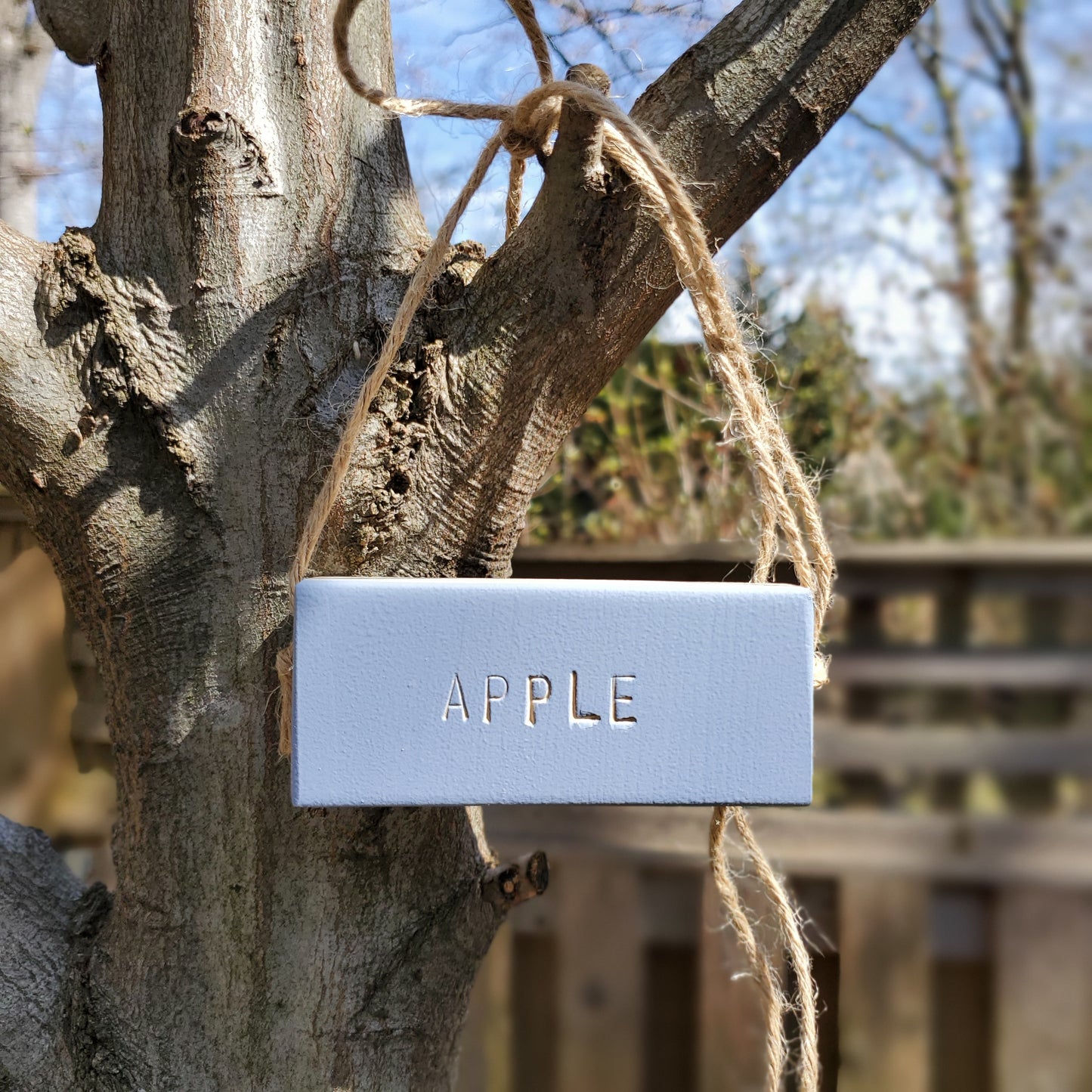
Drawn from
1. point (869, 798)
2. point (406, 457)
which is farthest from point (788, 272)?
point (406, 457)

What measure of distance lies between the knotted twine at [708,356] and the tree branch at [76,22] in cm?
29

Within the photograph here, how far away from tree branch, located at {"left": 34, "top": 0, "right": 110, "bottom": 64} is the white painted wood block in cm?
58

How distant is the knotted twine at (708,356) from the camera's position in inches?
23.3

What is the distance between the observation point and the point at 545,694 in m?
0.60

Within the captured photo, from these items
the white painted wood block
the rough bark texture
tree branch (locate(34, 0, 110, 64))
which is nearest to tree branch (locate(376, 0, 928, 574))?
the rough bark texture

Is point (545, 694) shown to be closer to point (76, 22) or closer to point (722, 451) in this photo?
point (76, 22)

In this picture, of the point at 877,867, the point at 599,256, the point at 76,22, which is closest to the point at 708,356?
the point at 599,256

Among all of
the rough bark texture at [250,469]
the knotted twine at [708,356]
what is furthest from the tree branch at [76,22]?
the knotted twine at [708,356]

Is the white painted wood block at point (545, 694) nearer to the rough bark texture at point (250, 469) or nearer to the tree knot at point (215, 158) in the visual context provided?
the rough bark texture at point (250, 469)

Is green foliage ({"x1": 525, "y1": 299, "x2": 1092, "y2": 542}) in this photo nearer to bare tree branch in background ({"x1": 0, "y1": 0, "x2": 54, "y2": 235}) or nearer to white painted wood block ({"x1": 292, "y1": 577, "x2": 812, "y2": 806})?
white painted wood block ({"x1": 292, "y1": 577, "x2": 812, "y2": 806})

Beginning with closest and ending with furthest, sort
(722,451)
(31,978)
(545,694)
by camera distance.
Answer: (545,694) < (31,978) < (722,451)

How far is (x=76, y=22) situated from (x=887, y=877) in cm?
148

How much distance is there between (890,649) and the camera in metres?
1.48

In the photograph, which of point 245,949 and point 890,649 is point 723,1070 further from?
point 245,949
